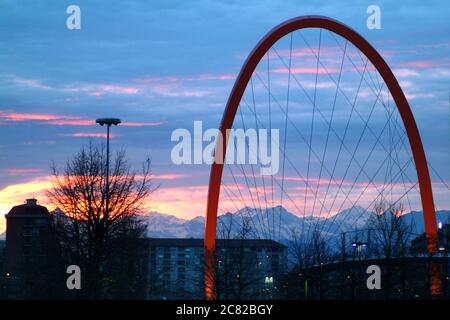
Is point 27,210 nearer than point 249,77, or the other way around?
point 249,77

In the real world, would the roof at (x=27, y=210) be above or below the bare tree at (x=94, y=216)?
above

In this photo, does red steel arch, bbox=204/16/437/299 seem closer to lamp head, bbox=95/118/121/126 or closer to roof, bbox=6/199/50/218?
lamp head, bbox=95/118/121/126

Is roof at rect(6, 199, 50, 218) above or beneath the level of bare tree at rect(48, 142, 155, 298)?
above

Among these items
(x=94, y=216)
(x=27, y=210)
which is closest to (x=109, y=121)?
(x=94, y=216)

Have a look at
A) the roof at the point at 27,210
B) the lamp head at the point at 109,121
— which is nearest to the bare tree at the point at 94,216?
the lamp head at the point at 109,121

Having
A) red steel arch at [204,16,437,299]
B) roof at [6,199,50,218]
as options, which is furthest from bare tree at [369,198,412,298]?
roof at [6,199,50,218]

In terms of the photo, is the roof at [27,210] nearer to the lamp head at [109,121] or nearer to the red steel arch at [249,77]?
the red steel arch at [249,77]

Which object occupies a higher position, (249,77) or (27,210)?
(27,210)

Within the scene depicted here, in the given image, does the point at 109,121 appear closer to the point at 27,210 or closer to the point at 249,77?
the point at 249,77

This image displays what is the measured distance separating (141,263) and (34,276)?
715cm

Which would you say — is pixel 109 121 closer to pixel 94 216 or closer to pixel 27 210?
pixel 94 216

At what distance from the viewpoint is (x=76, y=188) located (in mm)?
46781
